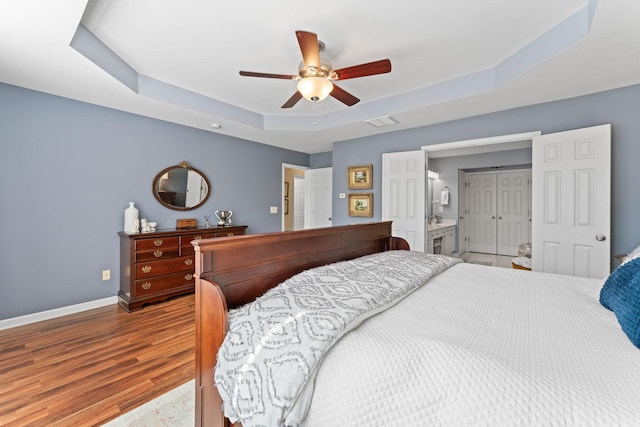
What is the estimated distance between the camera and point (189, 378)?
1.95 m

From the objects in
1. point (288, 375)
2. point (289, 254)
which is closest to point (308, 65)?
point (289, 254)

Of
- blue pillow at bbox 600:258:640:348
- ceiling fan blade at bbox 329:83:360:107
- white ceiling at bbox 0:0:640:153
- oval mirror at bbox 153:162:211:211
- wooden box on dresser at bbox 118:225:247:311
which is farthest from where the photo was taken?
oval mirror at bbox 153:162:211:211

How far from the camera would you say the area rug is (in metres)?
1.55

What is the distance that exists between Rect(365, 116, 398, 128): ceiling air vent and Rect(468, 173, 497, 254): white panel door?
4.21 metres

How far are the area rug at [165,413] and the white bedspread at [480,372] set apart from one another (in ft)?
3.62

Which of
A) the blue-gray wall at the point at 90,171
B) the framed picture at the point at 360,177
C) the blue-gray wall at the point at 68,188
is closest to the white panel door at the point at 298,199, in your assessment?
the framed picture at the point at 360,177

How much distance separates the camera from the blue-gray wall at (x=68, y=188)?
Answer: 109 inches

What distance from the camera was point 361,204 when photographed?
4770 mm

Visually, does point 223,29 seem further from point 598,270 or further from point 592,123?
point 598,270

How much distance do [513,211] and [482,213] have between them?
0.64 m

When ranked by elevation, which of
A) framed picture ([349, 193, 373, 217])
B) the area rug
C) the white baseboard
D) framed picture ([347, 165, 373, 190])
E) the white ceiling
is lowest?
the area rug

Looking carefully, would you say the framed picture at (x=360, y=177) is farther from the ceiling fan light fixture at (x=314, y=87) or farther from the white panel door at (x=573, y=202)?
the ceiling fan light fixture at (x=314, y=87)

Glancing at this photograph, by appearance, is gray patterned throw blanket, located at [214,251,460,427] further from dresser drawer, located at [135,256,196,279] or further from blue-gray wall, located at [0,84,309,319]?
blue-gray wall, located at [0,84,309,319]

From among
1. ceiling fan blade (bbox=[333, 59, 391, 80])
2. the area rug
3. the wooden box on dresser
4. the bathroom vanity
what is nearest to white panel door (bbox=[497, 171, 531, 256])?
the bathroom vanity
